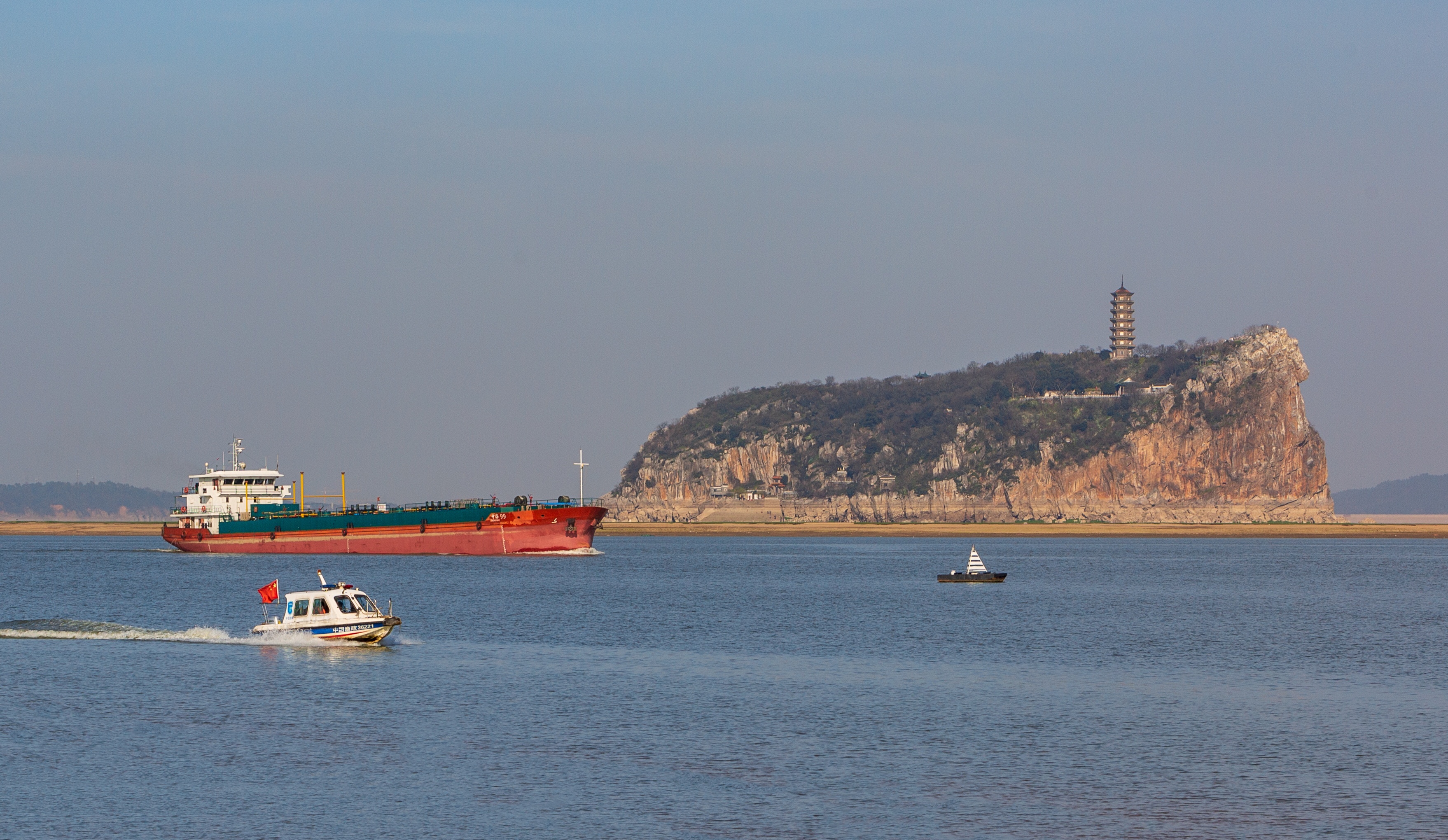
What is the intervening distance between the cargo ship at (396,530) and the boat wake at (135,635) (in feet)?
199

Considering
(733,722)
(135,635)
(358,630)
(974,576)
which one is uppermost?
Answer: (358,630)

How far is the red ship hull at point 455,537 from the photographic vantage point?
12344 centimetres

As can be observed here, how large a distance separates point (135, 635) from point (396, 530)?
225ft

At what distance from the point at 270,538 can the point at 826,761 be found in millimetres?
108987

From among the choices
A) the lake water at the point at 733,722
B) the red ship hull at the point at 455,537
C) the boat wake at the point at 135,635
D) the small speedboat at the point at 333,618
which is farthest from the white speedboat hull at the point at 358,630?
the red ship hull at the point at 455,537

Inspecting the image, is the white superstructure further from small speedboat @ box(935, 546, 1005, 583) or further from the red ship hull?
small speedboat @ box(935, 546, 1005, 583)

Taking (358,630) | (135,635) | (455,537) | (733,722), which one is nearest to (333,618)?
(358,630)

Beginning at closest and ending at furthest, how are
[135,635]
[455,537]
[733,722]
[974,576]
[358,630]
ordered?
[733,722], [358,630], [135,635], [974,576], [455,537]

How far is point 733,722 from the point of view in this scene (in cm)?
3619

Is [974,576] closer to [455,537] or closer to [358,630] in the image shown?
[455,537]

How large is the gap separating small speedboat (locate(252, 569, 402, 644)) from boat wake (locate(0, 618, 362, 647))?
28 centimetres

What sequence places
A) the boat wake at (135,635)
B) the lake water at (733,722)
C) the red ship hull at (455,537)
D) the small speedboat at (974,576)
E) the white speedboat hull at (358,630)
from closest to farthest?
the lake water at (733,722) < the white speedboat hull at (358,630) < the boat wake at (135,635) < the small speedboat at (974,576) < the red ship hull at (455,537)

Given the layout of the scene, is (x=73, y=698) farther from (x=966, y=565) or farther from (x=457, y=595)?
→ (x=966, y=565)

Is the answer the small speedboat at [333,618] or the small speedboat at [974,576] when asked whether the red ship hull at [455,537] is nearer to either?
the small speedboat at [974,576]
